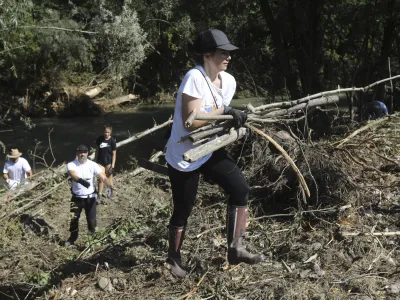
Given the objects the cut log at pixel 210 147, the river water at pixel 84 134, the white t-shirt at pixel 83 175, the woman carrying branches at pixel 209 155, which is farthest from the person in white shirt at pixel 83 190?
the river water at pixel 84 134

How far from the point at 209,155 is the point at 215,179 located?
0.19 m

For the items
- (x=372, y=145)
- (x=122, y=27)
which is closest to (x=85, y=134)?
(x=122, y=27)

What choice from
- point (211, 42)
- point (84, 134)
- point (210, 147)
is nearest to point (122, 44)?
point (84, 134)

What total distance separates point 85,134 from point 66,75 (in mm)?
7112

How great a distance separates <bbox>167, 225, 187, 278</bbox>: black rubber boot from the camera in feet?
13.7

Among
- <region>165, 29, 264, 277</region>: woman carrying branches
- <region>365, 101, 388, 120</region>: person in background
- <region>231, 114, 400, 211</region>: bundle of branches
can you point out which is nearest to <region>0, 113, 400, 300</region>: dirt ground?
<region>231, 114, 400, 211</region>: bundle of branches

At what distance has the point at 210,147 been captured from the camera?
3697mm

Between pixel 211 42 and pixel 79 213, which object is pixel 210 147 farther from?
pixel 79 213

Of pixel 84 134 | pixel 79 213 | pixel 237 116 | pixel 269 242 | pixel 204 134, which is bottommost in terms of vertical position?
pixel 84 134

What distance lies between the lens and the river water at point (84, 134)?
Result: 17.2 metres

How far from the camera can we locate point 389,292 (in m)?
3.85

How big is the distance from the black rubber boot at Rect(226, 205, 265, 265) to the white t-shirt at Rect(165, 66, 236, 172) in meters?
0.46

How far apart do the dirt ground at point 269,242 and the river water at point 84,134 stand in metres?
8.22

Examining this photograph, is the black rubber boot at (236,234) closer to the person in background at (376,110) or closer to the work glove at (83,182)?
the work glove at (83,182)
